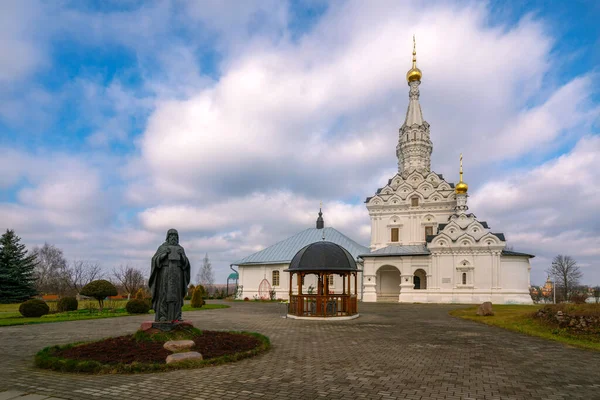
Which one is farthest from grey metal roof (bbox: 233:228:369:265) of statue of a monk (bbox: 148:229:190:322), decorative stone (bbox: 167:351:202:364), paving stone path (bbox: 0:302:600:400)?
decorative stone (bbox: 167:351:202:364)

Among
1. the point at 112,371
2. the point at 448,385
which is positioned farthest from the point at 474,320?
the point at 112,371

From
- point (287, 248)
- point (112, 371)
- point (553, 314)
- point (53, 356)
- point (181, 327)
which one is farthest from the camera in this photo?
point (287, 248)

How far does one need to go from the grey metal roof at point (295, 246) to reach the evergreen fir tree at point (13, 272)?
61.1 ft

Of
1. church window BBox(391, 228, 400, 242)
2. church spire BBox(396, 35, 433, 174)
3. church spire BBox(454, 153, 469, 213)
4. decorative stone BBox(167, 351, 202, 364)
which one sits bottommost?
decorative stone BBox(167, 351, 202, 364)

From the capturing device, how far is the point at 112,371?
24.4 feet

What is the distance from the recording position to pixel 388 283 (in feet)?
128

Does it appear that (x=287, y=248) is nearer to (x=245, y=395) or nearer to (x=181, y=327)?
(x=181, y=327)

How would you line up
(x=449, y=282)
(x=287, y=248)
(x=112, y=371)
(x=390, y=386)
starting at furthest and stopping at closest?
(x=287, y=248) < (x=449, y=282) < (x=112, y=371) < (x=390, y=386)

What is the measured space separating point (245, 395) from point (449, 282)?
1271 inches

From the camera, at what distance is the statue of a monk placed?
9.79 m

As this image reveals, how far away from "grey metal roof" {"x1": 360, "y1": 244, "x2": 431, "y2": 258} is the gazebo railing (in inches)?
690

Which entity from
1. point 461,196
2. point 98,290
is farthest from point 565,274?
point 98,290

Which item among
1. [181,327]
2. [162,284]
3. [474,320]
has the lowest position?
A: [474,320]

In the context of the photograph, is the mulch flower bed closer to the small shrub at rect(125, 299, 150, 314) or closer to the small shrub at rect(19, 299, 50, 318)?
the small shrub at rect(125, 299, 150, 314)
